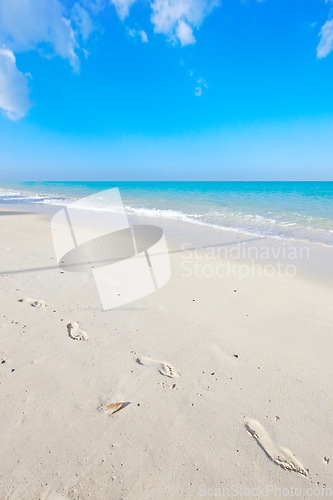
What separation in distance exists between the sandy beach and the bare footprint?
0.04ft

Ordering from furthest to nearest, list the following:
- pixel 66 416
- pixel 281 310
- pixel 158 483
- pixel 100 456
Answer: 1. pixel 281 310
2. pixel 66 416
3. pixel 100 456
4. pixel 158 483

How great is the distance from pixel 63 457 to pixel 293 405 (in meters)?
1.88

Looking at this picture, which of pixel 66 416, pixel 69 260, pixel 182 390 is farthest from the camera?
pixel 69 260

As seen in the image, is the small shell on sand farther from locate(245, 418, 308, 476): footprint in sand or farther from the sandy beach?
locate(245, 418, 308, 476): footprint in sand

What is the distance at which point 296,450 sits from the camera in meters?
1.78

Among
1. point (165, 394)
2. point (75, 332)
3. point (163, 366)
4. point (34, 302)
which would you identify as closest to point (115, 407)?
point (165, 394)

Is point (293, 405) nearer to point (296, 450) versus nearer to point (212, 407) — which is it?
point (296, 450)

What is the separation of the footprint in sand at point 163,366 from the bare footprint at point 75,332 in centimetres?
76

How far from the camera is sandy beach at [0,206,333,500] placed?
62.6 inches

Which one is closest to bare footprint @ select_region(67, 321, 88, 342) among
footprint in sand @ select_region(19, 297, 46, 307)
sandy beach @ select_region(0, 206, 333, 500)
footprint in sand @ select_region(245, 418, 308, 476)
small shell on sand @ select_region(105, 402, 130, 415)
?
sandy beach @ select_region(0, 206, 333, 500)

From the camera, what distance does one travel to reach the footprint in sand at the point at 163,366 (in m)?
2.42

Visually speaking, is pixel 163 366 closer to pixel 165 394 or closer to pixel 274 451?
pixel 165 394

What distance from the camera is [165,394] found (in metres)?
2.18

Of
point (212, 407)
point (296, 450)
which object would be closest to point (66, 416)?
point (212, 407)
